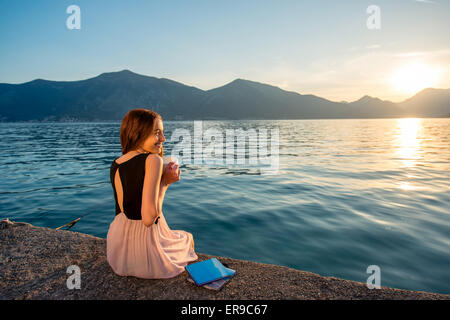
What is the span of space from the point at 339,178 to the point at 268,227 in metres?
6.87

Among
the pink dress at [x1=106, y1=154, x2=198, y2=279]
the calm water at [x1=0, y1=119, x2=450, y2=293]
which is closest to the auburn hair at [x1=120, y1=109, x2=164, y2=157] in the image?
the pink dress at [x1=106, y1=154, x2=198, y2=279]

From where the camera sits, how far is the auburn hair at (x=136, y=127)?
273 cm

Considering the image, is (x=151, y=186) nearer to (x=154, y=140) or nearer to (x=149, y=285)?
(x=154, y=140)

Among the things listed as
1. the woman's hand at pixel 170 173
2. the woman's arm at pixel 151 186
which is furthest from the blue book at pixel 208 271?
the woman's hand at pixel 170 173

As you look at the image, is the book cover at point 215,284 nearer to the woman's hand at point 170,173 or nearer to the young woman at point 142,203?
the young woman at point 142,203

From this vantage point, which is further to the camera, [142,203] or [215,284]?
[215,284]

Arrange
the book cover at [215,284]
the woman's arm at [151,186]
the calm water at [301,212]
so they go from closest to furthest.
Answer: the woman's arm at [151,186] → the book cover at [215,284] → the calm water at [301,212]

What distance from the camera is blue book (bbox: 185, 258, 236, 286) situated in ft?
10.8

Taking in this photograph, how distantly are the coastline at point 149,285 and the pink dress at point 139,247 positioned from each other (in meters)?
0.15

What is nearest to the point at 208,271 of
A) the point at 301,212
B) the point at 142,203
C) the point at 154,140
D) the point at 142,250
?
the point at 142,250

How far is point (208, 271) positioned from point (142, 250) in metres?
0.99

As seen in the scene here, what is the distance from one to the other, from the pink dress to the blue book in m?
0.21

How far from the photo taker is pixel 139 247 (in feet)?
10.2

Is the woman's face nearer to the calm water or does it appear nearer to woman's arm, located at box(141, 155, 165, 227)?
woman's arm, located at box(141, 155, 165, 227)
